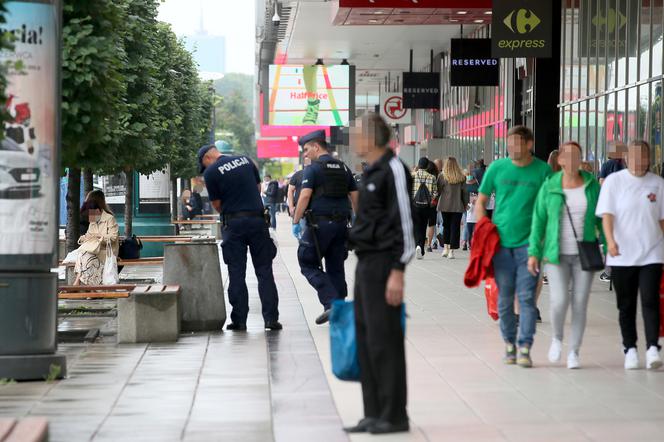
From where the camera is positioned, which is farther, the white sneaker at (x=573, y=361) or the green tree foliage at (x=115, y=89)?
the green tree foliage at (x=115, y=89)

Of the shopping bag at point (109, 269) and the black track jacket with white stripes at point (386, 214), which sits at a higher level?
the black track jacket with white stripes at point (386, 214)

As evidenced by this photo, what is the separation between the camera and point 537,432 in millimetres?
7379

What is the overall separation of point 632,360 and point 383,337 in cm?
331

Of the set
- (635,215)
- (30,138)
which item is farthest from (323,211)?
(30,138)

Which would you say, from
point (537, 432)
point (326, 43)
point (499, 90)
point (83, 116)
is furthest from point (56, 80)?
point (326, 43)

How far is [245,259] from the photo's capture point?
1264cm

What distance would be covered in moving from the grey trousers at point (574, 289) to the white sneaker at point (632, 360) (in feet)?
1.27

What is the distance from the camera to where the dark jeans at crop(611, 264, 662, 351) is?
385 inches

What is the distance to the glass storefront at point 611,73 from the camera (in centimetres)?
1812

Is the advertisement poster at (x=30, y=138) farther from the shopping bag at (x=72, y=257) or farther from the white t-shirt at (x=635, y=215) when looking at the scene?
the shopping bag at (x=72, y=257)

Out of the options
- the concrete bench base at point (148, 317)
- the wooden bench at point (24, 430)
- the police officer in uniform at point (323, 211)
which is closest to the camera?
the wooden bench at point (24, 430)

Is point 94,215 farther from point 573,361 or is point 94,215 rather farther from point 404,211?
point 404,211

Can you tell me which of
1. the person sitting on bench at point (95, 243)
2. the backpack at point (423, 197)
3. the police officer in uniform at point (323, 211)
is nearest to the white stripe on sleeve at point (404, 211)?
the police officer in uniform at point (323, 211)

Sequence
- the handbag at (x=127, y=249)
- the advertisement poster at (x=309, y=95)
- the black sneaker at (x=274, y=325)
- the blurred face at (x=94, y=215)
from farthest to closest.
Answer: the advertisement poster at (x=309, y=95) < the handbag at (x=127, y=249) < the blurred face at (x=94, y=215) < the black sneaker at (x=274, y=325)
